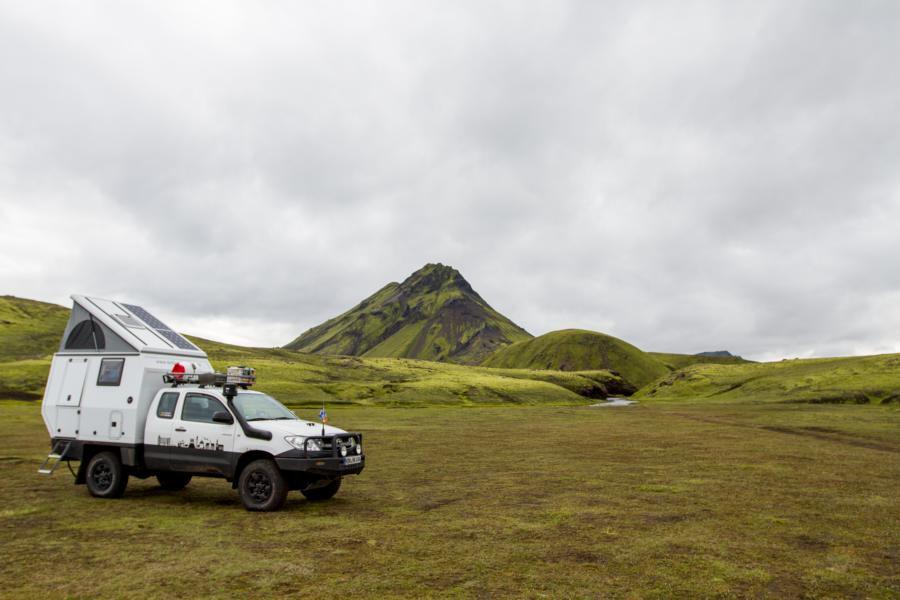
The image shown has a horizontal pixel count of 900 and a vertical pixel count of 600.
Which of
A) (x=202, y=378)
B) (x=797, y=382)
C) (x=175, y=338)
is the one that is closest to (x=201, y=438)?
(x=202, y=378)

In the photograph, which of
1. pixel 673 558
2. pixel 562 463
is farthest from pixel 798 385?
pixel 673 558

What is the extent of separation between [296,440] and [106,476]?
20.3ft

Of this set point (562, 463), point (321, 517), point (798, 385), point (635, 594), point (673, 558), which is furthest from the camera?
point (798, 385)

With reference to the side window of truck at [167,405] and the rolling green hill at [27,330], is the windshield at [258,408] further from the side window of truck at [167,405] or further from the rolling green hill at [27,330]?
the rolling green hill at [27,330]

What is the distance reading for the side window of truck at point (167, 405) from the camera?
15.5 metres

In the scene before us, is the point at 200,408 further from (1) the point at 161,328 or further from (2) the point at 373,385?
(2) the point at 373,385

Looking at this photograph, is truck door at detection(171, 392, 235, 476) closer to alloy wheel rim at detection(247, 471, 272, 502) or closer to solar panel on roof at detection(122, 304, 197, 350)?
alloy wheel rim at detection(247, 471, 272, 502)

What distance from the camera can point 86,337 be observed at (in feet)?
55.2

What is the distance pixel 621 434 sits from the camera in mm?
39062

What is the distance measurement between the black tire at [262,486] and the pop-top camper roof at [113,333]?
3917 millimetres

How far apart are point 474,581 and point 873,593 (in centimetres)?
585

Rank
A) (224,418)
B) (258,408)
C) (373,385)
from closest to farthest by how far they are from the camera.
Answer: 1. (224,418)
2. (258,408)
3. (373,385)

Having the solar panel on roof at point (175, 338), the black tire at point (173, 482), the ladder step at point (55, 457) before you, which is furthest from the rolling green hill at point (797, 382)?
the ladder step at point (55, 457)

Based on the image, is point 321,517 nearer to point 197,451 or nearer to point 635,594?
point 197,451
